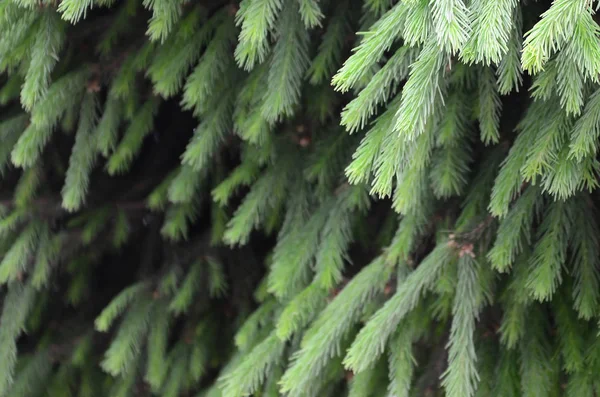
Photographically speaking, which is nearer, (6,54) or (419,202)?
(419,202)

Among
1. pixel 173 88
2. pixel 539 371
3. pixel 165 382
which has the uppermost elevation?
pixel 173 88

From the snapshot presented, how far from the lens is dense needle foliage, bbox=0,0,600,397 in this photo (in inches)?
45.8

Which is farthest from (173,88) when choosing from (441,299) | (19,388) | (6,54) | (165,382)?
(19,388)

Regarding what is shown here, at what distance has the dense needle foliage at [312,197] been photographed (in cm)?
116

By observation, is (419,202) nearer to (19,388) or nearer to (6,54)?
(6,54)

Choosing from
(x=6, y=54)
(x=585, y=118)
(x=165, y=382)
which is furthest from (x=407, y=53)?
(x=165, y=382)

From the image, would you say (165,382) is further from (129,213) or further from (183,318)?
(129,213)

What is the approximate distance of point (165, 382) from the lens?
7.33 ft

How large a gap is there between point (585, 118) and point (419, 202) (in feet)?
1.54

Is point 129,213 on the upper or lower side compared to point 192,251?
upper

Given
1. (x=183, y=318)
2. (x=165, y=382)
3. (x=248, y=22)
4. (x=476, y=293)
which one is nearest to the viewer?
(x=248, y=22)

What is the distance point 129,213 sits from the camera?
236cm

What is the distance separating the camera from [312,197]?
193cm

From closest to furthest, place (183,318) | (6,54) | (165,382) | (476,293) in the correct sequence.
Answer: (476,293) → (6,54) → (165,382) → (183,318)
